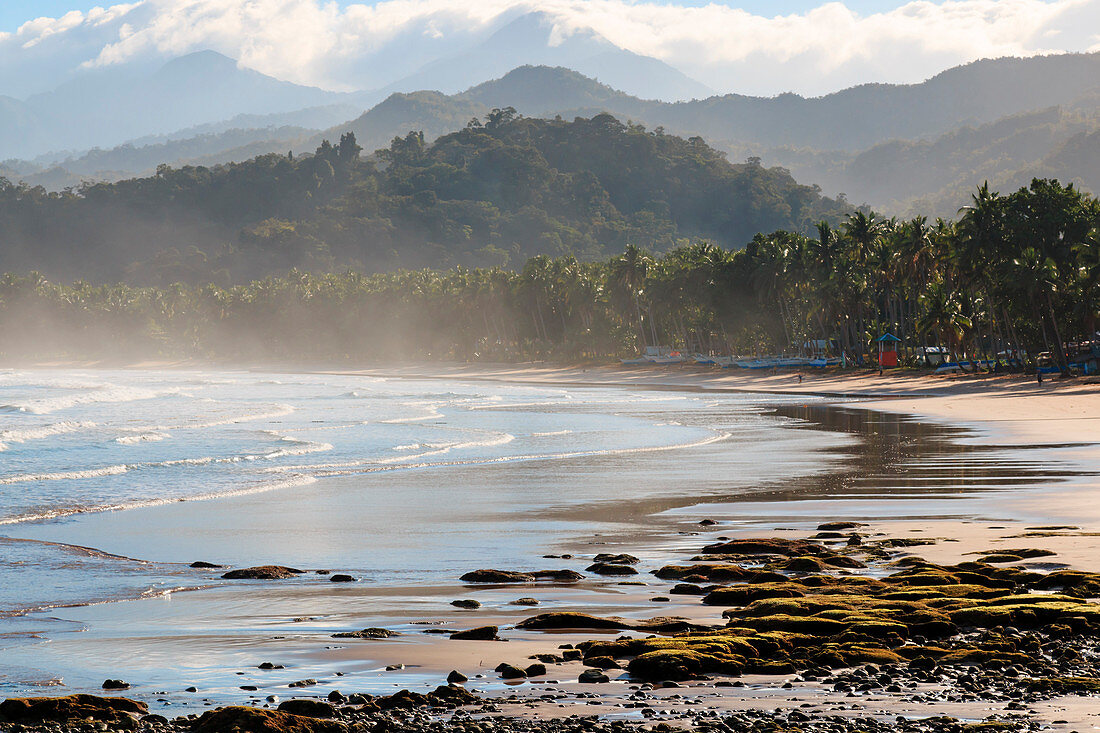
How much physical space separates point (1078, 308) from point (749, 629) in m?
56.0

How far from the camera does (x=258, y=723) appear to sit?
684cm

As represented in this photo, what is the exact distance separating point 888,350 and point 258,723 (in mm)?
71666

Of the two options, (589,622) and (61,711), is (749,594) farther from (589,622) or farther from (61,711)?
(61,711)

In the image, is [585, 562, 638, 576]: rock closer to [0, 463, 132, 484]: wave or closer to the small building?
[0, 463, 132, 484]: wave

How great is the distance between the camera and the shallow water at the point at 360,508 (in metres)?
9.82

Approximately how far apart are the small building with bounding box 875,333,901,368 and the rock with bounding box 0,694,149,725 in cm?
7061

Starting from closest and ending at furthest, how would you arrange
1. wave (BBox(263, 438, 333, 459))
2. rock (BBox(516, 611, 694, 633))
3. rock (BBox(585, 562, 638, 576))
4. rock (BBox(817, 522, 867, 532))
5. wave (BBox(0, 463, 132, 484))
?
rock (BBox(516, 611, 694, 633)) < rock (BBox(585, 562, 638, 576)) < rock (BBox(817, 522, 867, 532)) < wave (BBox(0, 463, 132, 484)) < wave (BBox(263, 438, 333, 459))

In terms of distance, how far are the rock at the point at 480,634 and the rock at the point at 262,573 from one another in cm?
418

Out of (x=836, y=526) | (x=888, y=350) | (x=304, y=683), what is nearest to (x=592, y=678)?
(x=304, y=683)

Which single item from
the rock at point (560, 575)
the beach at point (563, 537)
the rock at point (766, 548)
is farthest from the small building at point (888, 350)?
the rock at point (560, 575)

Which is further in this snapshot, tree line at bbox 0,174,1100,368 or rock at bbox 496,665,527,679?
tree line at bbox 0,174,1100,368

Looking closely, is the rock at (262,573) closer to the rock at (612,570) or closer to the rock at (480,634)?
the rock at (612,570)

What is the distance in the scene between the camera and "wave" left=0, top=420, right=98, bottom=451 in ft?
113

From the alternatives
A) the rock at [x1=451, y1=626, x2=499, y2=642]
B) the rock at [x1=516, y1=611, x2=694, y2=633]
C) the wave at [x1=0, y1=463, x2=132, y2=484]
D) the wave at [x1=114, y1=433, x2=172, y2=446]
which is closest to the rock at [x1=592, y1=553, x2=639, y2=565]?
the rock at [x1=516, y1=611, x2=694, y2=633]
